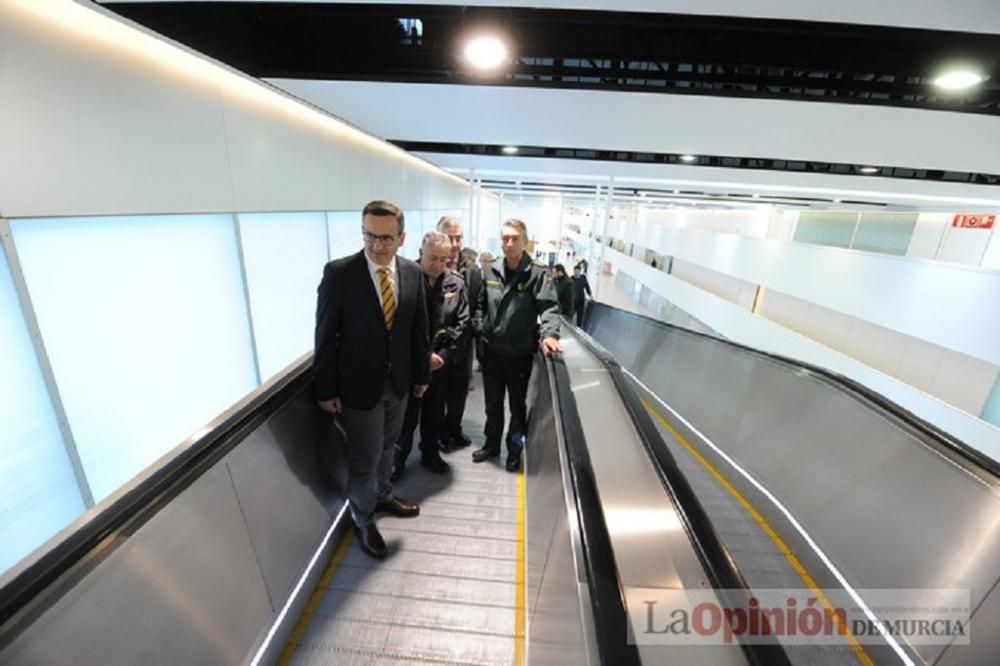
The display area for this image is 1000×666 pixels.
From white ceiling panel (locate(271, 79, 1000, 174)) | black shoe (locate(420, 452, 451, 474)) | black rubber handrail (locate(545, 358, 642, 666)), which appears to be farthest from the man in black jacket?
white ceiling panel (locate(271, 79, 1000, 174))

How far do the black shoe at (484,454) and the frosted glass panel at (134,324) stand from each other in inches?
117

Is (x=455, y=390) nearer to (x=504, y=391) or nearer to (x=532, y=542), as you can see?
(x=504, y=391)

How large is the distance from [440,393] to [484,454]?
0.70 meters

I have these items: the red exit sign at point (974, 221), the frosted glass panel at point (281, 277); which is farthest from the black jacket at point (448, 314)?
the red exit sign at point (974, 221)

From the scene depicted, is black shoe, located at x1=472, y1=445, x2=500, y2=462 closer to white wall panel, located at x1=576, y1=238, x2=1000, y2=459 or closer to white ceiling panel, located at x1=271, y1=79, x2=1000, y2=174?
white ceiling panel, located at x1=271, y1=79, x2=1000, y2=174

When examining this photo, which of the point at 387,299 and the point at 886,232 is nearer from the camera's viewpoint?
the point at 387,299

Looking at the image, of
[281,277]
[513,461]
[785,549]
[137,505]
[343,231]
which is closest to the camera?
[137,505]

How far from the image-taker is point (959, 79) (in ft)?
9.39

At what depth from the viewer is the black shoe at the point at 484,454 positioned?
3346 millimetres

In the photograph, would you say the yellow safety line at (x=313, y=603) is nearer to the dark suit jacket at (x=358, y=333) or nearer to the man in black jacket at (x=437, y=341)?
the man in black jacket at (x=437, y=341)

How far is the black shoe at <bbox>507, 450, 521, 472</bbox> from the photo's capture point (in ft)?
10.7

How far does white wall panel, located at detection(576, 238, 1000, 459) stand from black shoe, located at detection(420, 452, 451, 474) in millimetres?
7175

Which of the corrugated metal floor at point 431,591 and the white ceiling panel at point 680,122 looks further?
the white ceiling panel at point 680,122

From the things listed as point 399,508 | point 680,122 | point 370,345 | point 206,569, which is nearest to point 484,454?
point 399,508
